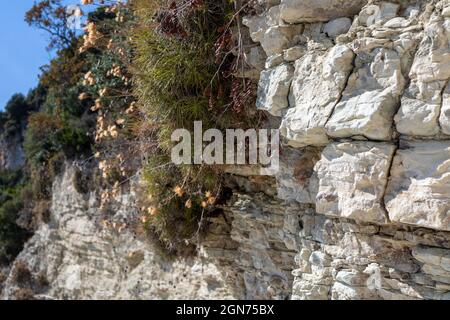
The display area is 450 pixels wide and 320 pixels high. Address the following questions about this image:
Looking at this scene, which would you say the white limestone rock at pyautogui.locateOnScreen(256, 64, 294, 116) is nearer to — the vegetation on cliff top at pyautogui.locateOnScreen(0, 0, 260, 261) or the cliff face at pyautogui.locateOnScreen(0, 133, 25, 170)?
the vegetation on cliff top at pyautogui.locateOnScreen(0, 0, 260, 261)

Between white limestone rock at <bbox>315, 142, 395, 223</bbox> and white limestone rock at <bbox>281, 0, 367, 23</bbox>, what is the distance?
93 centimetres

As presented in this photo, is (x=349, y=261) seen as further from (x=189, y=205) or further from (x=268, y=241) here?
(x=189, y=205)

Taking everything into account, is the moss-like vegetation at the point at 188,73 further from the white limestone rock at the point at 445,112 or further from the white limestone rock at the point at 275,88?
the white limestone rock at the point at 445,112

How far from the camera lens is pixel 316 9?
10.7 feet

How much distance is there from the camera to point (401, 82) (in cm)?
270

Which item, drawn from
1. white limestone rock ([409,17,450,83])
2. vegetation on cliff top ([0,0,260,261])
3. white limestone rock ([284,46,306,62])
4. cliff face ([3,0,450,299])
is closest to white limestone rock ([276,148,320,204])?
cliff face ([3,0,450,299])

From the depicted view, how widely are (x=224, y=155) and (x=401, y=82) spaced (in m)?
1.97

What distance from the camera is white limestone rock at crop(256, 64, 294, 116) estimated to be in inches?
136

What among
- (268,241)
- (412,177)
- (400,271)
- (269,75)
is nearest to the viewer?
(412,177)

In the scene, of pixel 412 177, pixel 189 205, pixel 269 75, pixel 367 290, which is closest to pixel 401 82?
pixel 412 177

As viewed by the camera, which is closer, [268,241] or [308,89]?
[308,89]

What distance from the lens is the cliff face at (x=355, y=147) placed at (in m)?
2.61
